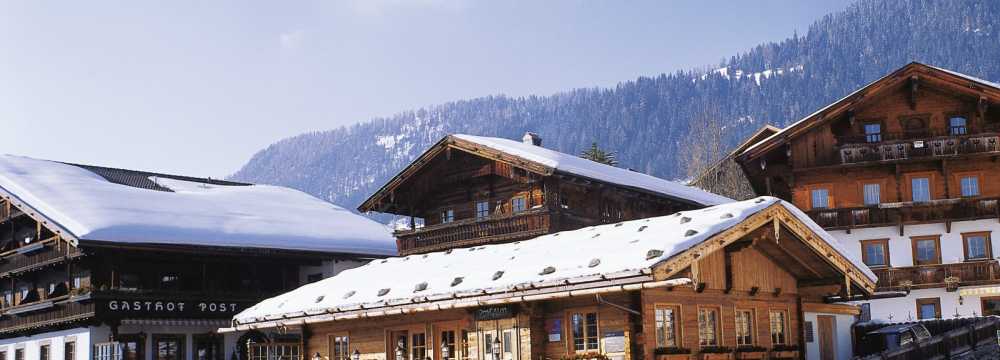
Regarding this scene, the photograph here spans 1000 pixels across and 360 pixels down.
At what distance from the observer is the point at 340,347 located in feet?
83.5

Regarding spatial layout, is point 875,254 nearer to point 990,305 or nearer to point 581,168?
point 990,305

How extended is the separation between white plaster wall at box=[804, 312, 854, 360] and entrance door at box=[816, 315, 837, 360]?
8cm

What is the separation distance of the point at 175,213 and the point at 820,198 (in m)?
22.7

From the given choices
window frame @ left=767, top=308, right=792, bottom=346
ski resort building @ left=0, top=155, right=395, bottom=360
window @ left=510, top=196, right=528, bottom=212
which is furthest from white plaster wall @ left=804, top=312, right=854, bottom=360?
ski resort building @ left=0, top=155, right=395, bottom=360

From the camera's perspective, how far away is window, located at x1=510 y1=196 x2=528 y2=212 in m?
35.7

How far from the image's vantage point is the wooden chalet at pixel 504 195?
3359 cm

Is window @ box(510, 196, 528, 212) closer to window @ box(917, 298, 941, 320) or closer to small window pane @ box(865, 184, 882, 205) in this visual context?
small window pane @ box(865, 184, 882, 205)

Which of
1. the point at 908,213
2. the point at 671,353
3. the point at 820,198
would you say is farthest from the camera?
the point at 820,198

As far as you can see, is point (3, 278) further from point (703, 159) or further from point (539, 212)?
point (703, 159)

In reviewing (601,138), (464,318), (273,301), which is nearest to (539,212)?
(273,301)

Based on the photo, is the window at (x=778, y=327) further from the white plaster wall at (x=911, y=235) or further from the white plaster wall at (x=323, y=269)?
the white plaster wall at (x=323, y=269)

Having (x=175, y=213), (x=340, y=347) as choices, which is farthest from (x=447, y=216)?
(x=340, y=347)

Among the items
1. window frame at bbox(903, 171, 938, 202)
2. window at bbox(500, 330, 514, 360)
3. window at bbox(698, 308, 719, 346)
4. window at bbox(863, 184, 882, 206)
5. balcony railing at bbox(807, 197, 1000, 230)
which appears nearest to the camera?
window at bbox(698, 308, 719, 346)

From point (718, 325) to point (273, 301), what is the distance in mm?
11538
